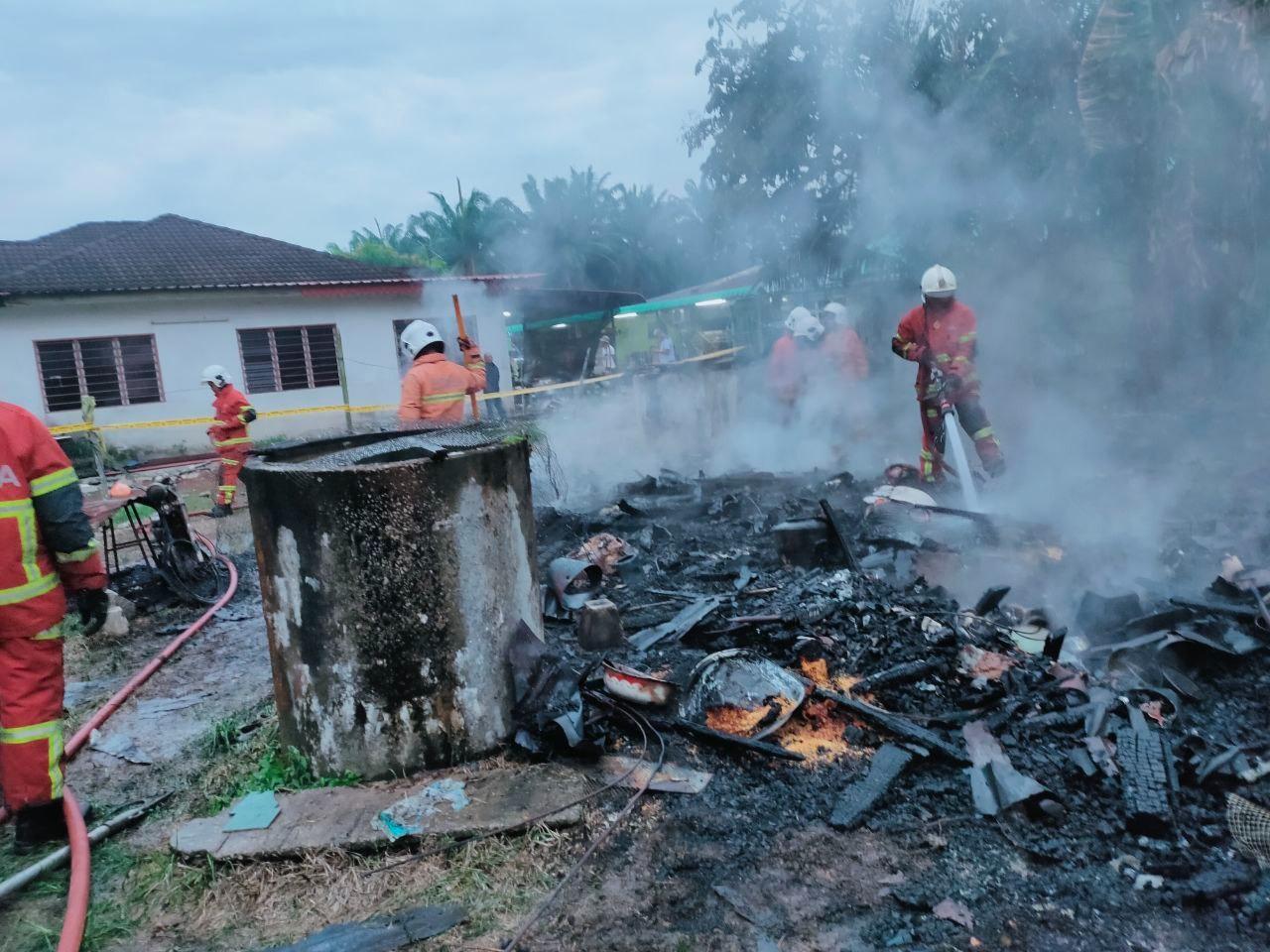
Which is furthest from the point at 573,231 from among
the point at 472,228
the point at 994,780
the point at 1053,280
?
the point at 994,780

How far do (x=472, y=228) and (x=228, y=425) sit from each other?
1253 inches

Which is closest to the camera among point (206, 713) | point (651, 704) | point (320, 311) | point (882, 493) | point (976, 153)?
point (651, 704)

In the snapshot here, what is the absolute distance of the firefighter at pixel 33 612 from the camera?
119 inches

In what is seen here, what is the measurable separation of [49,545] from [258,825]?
4.82 feet

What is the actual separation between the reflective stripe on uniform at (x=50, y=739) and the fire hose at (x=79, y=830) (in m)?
0.09

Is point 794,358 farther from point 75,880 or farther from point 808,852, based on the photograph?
point 75,880

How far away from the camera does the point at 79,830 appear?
2.95 meters

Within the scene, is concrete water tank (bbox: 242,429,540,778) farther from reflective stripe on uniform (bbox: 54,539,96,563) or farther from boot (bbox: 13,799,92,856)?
boot (bbox: 13,799,92,856)

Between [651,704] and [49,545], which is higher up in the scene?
[49,545]

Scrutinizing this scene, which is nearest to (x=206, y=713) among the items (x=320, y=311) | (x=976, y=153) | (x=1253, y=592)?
(x=1253, y=592)

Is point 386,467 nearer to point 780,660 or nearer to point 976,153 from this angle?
point 780,660

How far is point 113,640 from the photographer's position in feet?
19.5

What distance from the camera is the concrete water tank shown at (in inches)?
121

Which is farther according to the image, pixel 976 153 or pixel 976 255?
pixel 976 255
